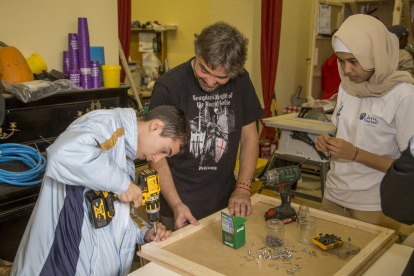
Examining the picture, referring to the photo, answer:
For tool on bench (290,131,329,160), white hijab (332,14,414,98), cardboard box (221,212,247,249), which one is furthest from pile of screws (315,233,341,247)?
tool on bench (290,131,329,160)

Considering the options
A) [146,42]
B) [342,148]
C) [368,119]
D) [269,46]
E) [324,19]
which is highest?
[324,19]

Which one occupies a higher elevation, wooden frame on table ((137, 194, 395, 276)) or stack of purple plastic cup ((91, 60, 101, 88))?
stack of purple plastic cup ((91, 60, 101, 88))

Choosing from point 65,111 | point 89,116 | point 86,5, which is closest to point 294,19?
point 86,5

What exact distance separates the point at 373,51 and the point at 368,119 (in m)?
0.31

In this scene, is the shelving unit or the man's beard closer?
the man's beard

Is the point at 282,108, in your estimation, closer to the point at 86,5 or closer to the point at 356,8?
the point at 356,8

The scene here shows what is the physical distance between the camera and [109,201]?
4.25ft

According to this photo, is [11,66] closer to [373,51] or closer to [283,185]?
[283,185]

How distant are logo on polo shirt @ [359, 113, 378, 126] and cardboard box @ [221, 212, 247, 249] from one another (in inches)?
30.8

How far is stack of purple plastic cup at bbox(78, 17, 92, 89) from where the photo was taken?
290 cm

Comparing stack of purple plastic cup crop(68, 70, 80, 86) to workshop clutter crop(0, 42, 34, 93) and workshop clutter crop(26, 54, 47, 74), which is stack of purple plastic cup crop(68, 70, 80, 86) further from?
Answer: workshop clutter crop(0, 42, 34, 93)

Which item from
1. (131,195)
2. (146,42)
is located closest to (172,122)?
(131,195)

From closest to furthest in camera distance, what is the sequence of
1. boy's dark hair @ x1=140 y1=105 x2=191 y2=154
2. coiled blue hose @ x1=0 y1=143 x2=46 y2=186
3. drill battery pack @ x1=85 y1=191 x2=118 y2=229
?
drill battery pack @ x1=85 y1=191 x2=118 y2=229, boy's dark hair @ x1=140 y1=105 x2=191 y2=154, coiled blue hose @ x1=0 y1=143 x2=46 y2=186

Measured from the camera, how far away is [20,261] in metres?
1.33
